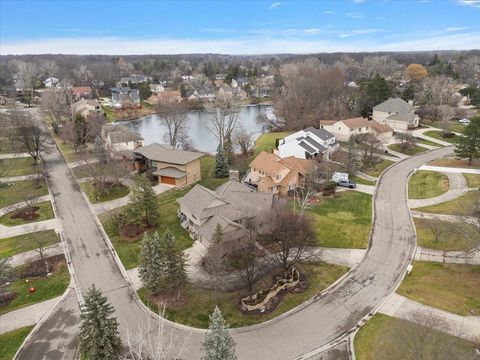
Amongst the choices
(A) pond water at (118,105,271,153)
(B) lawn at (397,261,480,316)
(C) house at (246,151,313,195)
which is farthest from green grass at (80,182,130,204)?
(B) lawn at (397,261,480,316)

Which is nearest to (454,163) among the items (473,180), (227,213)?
(473,180)

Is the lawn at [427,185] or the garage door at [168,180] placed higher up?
the garage door at [168,180]

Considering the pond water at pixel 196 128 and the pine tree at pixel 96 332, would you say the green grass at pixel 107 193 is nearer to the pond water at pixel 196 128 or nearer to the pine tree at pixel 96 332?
the pond water at pixel 196 128

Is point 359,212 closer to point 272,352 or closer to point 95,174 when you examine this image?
point 272,352

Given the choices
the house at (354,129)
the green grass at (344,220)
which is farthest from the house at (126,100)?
the green grass at (344,220)

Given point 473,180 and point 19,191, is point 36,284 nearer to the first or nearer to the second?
point 19,191

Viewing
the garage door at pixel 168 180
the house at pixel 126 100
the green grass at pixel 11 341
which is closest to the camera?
the green grass at pixel 11 341
